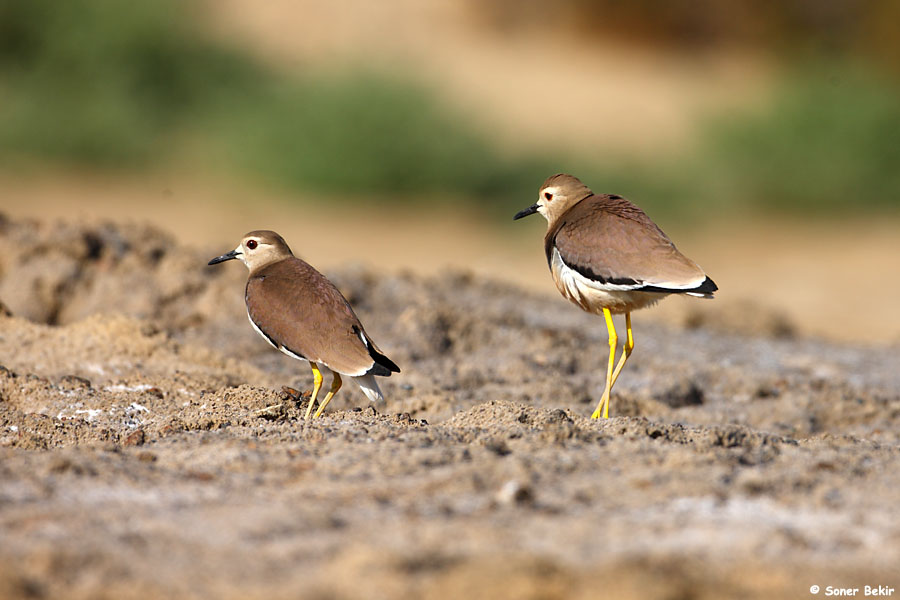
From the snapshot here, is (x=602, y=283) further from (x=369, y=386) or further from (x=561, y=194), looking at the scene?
(x=369, y=386)

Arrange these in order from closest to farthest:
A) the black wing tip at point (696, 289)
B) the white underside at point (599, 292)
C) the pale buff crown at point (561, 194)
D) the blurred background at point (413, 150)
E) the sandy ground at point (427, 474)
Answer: the sandy ground at point (427, 474) < the black wing tip at point (696, 289) < the white underside at point (599, 292) < the pale buff crown at point (561, 194) < the blurred background at point (413, 150)

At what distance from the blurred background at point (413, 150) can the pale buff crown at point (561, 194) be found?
5646 mm

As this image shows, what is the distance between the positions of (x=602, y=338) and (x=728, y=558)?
430 centimetres

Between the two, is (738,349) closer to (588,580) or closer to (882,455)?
(882,455)

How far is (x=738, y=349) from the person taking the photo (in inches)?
284

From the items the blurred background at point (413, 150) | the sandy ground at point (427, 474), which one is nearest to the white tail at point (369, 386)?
the sandy ground at point (427, 474)

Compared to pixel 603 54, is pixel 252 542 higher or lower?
lower

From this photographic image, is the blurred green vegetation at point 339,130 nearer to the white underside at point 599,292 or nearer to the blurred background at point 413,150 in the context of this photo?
the blurred background at point 413,150

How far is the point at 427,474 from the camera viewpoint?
11.3ft

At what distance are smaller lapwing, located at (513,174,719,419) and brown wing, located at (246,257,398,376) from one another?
36.5 inches

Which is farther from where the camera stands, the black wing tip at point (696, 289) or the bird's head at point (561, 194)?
the bird's head at point (561, 194)

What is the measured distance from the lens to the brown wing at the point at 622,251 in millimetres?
4617

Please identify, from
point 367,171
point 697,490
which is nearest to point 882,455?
point 697,490

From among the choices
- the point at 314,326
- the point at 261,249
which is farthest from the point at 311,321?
the point at 261,249
